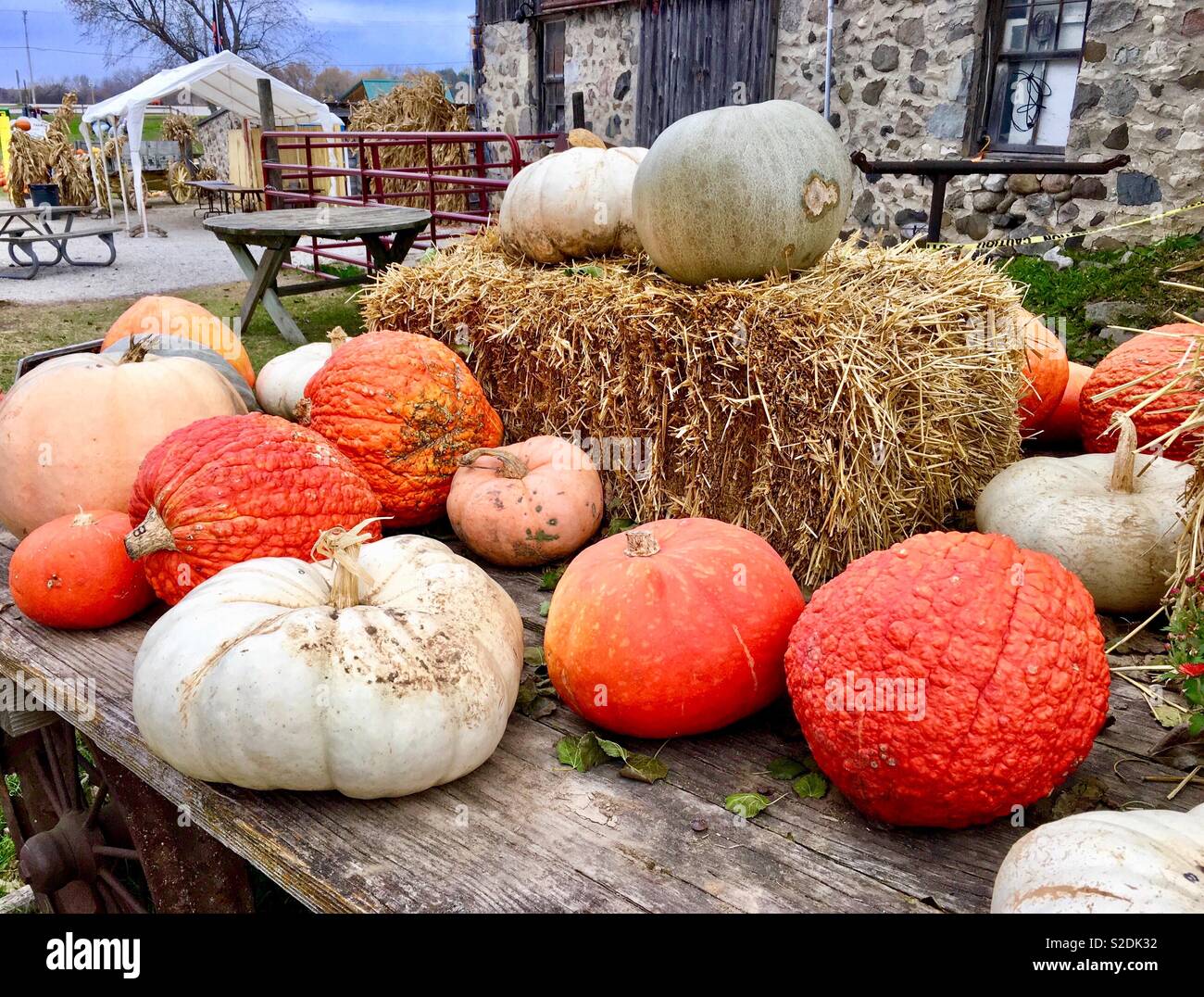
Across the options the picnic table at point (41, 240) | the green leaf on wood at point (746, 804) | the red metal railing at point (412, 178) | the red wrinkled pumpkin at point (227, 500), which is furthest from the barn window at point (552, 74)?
the green leaf on wood at point (746, 804)

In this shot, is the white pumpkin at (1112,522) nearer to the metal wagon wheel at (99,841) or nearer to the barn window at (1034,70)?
the metal wagon wheel at (99,841)

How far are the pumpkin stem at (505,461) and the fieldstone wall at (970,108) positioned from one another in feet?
14.8

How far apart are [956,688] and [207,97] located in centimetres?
2341

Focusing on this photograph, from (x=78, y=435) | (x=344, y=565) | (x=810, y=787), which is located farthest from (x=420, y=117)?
(x=810, y=787)

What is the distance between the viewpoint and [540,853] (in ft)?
5.02

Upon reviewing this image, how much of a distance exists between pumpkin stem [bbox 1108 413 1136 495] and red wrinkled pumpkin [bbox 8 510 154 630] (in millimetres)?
2502

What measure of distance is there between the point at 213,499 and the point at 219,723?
28.9 inches

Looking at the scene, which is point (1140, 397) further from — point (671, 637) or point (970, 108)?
point (970, 108)

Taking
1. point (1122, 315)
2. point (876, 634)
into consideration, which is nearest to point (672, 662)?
point (876, 634)

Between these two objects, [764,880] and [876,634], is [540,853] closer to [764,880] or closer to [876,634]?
[764,880]

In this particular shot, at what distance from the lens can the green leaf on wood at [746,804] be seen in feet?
5.34

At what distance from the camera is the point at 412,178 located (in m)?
8.11

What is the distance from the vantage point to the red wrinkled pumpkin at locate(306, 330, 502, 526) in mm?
2793

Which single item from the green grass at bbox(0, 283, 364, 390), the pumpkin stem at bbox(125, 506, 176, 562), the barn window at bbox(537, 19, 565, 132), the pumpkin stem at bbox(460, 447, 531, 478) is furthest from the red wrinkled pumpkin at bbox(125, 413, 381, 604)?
the barn window at bbox(537, 19, 565, 132)
